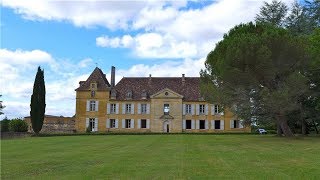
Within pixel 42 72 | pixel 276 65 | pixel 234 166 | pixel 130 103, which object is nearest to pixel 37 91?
pixel 42 72

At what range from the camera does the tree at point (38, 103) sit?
51.4 meters

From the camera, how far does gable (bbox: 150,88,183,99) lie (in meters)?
63.9

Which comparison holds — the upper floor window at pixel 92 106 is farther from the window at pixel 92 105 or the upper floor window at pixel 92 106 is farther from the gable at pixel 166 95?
the gable at pixel 166 95

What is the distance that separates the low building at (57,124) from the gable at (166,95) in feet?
40.4

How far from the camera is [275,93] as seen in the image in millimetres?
27297

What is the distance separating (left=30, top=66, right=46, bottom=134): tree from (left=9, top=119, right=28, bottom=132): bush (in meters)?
4.22

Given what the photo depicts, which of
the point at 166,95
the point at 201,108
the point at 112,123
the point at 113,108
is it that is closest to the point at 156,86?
the point at 166,95

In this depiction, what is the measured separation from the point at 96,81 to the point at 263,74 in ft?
130

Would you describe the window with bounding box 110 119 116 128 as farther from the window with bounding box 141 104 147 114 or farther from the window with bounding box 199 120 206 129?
the window with bounding box 199 120 206 129

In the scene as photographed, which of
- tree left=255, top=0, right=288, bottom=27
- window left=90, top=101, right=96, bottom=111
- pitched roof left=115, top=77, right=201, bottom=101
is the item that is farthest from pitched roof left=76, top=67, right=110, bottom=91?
tree left=255, top=0, right=288, bottom=27

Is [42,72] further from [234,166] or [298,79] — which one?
[234,166]

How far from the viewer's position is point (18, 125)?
55188 millimetres

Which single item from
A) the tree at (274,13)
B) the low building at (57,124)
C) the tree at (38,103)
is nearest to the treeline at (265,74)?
the tree at (274,13)

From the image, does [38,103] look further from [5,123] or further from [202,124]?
[202,124]
